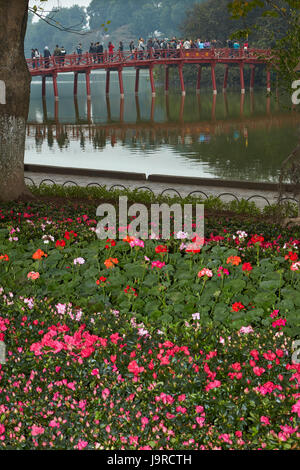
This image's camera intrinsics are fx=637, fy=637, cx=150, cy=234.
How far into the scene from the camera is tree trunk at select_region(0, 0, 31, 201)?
11.1 meters

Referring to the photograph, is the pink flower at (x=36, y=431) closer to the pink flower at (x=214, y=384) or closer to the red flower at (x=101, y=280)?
the pink flower at (x=214, y=384)

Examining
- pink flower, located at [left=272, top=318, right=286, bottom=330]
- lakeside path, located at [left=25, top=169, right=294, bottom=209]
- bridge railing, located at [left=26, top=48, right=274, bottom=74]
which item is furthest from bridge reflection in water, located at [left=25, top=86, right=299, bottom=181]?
pink flower, located at [left=272, top=318, right=286, bottom=330]

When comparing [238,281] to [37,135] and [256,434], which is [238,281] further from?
[37,135]

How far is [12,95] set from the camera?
11305 mm

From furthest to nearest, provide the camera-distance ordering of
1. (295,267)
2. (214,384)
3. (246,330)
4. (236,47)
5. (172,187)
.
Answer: (236,47), (172,187), (295,267), (246,330), (214,384)

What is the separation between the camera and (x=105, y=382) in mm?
→ 4680

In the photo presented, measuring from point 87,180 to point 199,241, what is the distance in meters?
10.7

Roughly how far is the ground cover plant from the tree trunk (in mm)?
3648

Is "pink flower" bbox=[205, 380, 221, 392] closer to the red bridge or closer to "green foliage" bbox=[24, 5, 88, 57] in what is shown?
the red bridge

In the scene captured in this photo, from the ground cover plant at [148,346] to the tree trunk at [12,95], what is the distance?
365 centimetres

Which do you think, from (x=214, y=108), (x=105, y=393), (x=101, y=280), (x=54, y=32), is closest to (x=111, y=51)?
(x=214, y=108)

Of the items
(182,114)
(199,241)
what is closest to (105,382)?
(199,241)

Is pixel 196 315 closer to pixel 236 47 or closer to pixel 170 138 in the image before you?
pixel 170 138

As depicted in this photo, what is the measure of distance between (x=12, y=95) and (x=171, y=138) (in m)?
22.8
